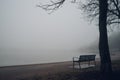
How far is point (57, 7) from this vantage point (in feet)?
36.8

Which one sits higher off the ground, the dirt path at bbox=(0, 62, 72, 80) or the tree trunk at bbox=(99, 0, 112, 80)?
the tree trunk at bbox=(99, 0, 112, 80)

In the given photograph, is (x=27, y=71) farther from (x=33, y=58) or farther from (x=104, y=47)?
(x=33, y=58)

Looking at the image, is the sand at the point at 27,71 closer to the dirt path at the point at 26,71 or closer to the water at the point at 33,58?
the dirt path at the point at 26,71

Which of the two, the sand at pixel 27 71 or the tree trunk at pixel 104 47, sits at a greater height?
the tree trunk at pixel 104 47

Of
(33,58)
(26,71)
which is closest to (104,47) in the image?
(26,71)

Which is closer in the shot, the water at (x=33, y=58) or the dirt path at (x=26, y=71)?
the dirt path at (x=26, y=71)

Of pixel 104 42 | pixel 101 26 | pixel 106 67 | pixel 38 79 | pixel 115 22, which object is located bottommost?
pixel 38 79

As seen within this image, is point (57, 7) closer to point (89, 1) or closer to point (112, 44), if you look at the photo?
point (89, 1)

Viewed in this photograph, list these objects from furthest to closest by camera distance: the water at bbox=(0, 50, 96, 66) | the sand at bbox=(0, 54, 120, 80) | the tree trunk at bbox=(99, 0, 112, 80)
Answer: the water at bbox=(0, 50, 96, 66) < the sand at bbox=(0, 54, 120, 80) < the tree trunk at bbox=(99, 0, 112, 80)

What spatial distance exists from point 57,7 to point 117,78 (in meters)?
5.63

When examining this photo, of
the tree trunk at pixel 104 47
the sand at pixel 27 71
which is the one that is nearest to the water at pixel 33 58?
the sand at pixel 27 71

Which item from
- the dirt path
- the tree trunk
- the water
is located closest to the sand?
the dirt path

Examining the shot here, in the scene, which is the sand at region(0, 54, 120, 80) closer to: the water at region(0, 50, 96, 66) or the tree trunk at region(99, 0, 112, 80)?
the tree trunk at region(99, 0, 112, 80)

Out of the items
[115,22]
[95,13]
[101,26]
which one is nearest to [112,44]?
[115,22]
